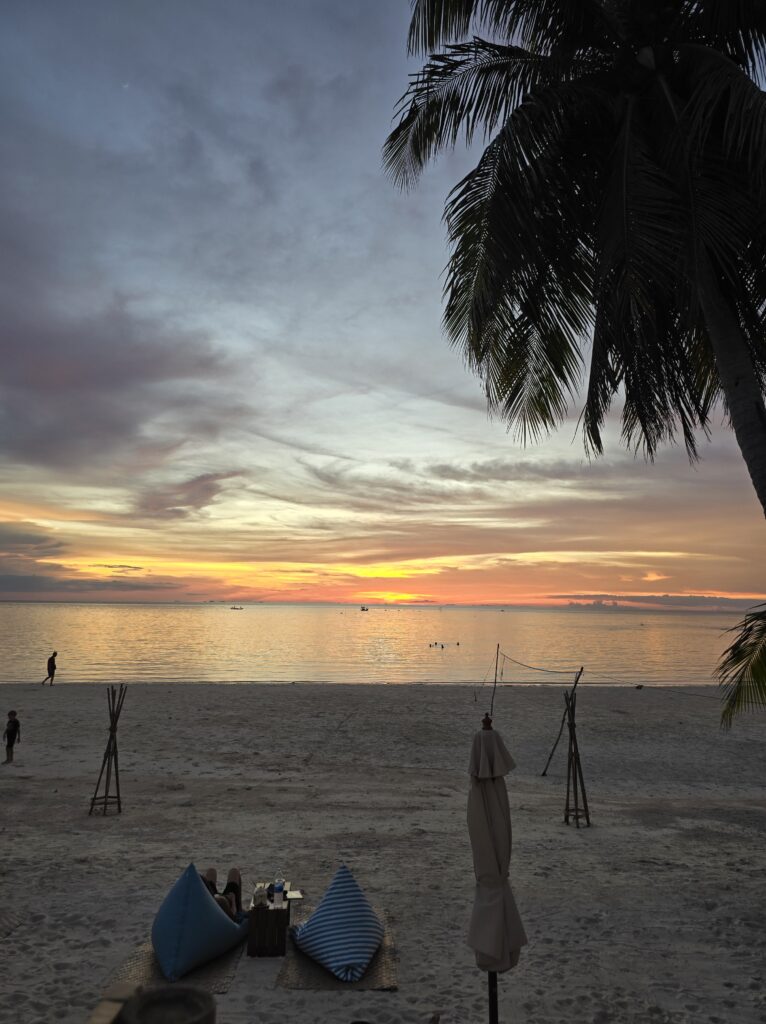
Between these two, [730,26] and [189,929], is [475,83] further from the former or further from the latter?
[189,929]

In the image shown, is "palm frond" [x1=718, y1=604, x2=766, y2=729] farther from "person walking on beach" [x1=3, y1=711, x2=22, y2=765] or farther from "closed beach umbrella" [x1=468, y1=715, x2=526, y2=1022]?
"person walking on beach" [x1=3, y1=711, x2=22, y2=765]

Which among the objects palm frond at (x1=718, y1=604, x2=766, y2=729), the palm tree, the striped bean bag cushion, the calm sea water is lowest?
the calm sea water

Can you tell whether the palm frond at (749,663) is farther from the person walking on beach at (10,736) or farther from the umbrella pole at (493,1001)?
the person walking on beach at (10,736)

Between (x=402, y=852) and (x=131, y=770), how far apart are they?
8.63m

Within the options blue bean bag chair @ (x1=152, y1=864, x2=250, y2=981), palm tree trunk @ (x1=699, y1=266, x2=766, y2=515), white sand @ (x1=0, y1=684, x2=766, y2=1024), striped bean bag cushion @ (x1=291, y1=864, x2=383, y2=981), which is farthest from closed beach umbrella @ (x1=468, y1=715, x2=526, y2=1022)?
palm tree trunk @ (x1=699, y1=266, x2=766, y2=515)

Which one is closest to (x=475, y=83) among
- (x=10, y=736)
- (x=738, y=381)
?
(x=738, y=381)

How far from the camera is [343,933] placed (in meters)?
7.29

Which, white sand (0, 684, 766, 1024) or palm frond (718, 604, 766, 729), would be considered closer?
palm frond (718, 604, 766, 729)

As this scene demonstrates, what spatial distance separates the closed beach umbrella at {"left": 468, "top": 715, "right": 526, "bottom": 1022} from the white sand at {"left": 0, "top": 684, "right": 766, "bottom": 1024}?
2.84ft

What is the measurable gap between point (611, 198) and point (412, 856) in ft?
32.8

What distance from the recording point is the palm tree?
7.32 metres

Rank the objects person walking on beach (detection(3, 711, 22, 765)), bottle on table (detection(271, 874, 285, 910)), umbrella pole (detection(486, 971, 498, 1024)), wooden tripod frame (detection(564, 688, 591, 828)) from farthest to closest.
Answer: person walking on beach (detection(3, 711, 22, 765)) < wooden tripod frame (detection(564, 688, 591, 828)) < bottle on table (detection(271, 874, 285, 910)) < umbrella pole (detection(486, 971, 498, 1024))

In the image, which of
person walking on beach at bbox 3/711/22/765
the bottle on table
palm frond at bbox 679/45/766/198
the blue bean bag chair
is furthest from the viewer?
person walking on beach at bbox 3/711/22/765

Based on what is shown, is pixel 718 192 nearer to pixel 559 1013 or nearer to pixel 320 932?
pixel 559 1013
